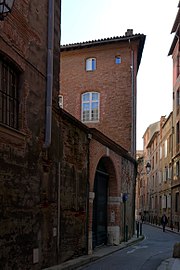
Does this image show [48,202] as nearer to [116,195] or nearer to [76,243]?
[76,243]

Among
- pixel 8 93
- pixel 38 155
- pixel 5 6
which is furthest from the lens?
pixel 38 155

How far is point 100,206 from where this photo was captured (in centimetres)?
1923

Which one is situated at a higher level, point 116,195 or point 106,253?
point 116,195

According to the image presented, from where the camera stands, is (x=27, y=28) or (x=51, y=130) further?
(x=51, y=130)

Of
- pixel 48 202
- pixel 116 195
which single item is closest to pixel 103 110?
pixel 116 195

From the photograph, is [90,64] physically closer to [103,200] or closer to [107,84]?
[107,84]

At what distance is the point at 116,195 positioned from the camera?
2072 centimetres

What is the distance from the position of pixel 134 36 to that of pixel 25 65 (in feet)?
60.3

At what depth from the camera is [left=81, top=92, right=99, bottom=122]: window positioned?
28.5 metres

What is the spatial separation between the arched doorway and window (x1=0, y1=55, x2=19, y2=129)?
886 centimetres

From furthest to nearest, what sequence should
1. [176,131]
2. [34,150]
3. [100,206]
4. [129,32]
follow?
[176,131] < [129,32] < [100,206] < [34,150]

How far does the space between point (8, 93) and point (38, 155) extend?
79.5 inches

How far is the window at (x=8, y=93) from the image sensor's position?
9.52 m

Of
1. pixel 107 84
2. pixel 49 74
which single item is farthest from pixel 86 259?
pixel 107 84
